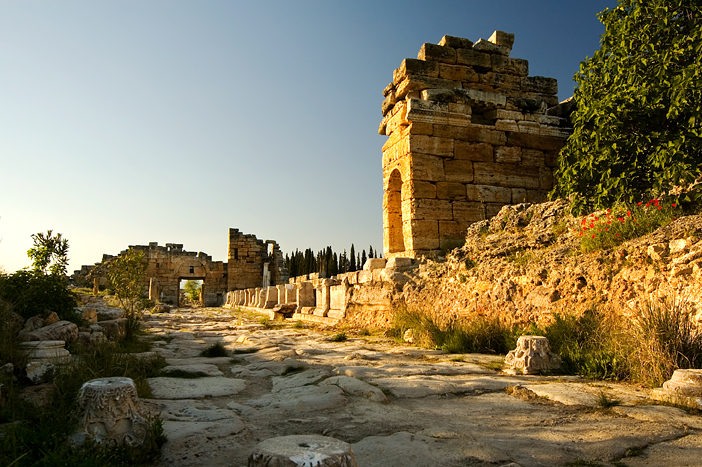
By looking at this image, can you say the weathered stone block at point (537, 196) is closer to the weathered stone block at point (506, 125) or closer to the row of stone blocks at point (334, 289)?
the weathered stone block at point (506, 125)

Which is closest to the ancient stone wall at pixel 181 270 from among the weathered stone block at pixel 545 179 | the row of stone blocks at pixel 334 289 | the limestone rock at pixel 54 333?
the row of stone blocks at pixel 334 289

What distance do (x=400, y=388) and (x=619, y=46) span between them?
5704mm

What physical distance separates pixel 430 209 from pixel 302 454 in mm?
7972

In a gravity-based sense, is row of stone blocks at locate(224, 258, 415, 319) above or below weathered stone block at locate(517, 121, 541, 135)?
below

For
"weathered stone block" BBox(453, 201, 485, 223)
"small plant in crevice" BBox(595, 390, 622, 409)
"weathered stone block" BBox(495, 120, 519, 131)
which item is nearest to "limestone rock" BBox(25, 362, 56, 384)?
"small plant in crevice" BBox(595, 390, 622, 409)

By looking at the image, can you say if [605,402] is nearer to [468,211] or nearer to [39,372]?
[39,372]

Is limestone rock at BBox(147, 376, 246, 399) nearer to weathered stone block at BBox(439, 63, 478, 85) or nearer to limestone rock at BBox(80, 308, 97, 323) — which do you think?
limestone rock at BBox(80, 308, 97, 323)

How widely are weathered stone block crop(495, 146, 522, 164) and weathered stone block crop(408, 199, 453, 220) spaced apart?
171cm

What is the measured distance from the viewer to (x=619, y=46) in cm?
638

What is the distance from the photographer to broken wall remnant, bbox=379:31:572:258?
30.9 feet

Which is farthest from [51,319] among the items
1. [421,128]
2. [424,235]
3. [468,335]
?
[421,128]

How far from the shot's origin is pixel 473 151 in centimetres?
994

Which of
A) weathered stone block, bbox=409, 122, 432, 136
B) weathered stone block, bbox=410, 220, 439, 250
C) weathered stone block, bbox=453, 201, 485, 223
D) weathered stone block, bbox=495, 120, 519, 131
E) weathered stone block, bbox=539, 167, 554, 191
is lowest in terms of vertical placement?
weathered stone block, bbox=410, 220, 439, 250

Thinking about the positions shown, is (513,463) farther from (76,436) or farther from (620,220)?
(620,220)
